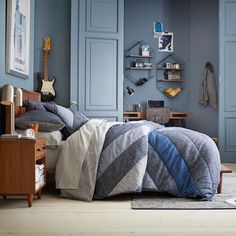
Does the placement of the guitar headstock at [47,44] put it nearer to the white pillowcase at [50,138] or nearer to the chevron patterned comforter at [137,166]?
the white pillowcase at [50,138]

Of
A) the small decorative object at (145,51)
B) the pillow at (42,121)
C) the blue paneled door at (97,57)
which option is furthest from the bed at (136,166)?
the small decorative object at (145,51)

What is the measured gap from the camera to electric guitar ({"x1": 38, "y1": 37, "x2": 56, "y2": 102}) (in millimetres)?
5195

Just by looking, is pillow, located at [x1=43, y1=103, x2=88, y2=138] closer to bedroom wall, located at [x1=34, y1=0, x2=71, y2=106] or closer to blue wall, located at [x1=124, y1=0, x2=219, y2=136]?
bedroom wall, located at [x1=34, y1=0, x2=71, y2=106]

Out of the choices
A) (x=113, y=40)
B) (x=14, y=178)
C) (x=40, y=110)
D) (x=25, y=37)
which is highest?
(x=113, y=40)

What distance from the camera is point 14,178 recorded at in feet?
8.15

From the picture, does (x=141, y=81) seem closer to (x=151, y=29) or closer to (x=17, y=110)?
(x=151, y=29)

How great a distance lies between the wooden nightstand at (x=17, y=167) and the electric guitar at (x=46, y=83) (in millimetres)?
2777

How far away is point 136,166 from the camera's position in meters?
2.69

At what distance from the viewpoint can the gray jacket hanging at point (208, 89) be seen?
5.70 m

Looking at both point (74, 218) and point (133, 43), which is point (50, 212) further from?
point (133, 43)

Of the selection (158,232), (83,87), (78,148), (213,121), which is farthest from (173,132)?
(213,121)

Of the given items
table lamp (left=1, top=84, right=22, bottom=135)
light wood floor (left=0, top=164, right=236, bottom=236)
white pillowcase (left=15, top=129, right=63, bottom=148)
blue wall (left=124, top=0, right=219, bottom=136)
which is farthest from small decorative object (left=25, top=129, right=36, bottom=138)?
blue wall (left=124, top=0, right=219, bottom=136)

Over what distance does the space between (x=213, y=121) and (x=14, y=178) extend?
4.17 meters

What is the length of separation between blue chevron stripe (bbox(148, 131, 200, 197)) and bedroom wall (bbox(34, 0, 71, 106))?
2.94m
